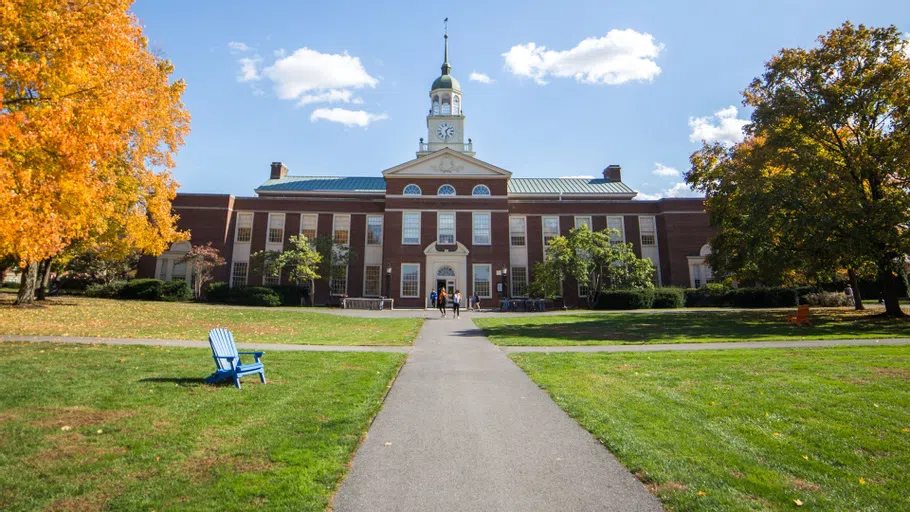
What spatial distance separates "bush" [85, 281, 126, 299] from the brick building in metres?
5.21

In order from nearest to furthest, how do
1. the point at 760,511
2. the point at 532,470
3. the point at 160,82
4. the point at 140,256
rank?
A: 1. the point at 760,511
2. the point at 532,470
3. the point at 160,82
4. the point at 140,256

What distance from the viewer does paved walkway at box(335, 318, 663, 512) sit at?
3477mm

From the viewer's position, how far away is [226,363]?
305 inches

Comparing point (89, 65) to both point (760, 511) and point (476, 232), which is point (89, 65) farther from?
point (476, 232)

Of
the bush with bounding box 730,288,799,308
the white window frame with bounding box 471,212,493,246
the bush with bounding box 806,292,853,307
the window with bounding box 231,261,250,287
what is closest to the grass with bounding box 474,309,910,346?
the bush with bounding box 806,292,853,307

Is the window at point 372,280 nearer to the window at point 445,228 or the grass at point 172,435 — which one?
the window at point 445,228

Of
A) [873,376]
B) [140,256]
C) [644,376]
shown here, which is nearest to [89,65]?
[644,376]

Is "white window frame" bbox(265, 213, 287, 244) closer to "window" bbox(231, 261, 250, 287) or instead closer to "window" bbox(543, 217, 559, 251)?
"window" bbox(231, 261, 250, 287)

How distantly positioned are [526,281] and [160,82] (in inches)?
1147

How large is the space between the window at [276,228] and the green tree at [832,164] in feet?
112

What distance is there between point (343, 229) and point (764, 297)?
33988 mm

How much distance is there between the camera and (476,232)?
126ft

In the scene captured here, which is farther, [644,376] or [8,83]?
[8,83]

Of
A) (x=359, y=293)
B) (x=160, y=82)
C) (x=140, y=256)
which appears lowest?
(x=359, y=293)
